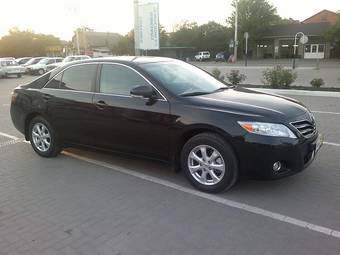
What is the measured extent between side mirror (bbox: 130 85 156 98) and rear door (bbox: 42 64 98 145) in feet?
3.05

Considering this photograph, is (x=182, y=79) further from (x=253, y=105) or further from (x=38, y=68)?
(x=38, y=68)

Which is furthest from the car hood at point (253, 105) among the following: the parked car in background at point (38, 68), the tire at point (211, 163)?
the parked car in background at point (38, 68)

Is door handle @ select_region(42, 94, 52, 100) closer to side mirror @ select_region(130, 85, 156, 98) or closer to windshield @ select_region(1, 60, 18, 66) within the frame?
side mirror @ select_region(130, 85, 156, 98)

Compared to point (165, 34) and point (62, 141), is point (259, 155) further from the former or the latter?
point (165, 34)

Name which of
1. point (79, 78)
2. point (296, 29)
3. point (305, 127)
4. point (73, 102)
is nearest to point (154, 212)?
point (305, 127)

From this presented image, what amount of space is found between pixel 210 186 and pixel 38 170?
2691 mm

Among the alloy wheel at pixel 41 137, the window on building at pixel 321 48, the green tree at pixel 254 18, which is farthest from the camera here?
the green tree at pixel 254 18

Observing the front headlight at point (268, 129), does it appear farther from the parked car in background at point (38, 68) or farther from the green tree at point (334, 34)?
the green tree at point (334, 34)

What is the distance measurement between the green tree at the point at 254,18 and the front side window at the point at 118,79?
206 feet

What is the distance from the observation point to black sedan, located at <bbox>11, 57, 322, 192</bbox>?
14.6 feet

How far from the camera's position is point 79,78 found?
601 cm

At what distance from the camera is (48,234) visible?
3895 mm

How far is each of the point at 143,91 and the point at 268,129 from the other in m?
1.61

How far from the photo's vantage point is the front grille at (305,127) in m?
4.57
